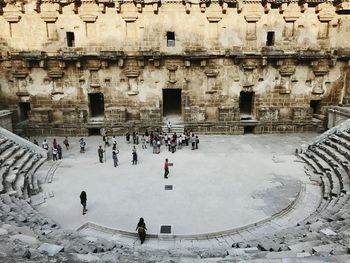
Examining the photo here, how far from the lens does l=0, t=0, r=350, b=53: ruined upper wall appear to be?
20.1m

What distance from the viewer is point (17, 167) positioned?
580 inches

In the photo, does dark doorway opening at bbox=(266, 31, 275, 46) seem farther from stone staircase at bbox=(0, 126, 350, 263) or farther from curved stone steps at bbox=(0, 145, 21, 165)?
curved stone steps at bbox=(0, 145, 21, 165)

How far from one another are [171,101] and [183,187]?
13.2 m

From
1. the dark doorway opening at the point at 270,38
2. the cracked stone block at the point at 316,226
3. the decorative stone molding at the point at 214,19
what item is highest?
the decorative stone molding at the point at 214,19

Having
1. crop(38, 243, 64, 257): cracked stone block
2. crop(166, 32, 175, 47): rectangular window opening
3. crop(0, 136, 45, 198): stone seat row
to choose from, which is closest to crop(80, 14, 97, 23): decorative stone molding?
crop(166, 32, 175, 47): rectangular window opening

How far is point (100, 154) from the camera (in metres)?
16.6

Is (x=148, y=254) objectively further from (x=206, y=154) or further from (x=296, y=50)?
(x=296, y=50)

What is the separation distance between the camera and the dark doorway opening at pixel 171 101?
971 inches

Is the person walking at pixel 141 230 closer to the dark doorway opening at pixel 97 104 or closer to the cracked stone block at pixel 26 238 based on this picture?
the cracked stone block at pixel 26 238

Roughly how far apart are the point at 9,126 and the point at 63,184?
8170 millimetres

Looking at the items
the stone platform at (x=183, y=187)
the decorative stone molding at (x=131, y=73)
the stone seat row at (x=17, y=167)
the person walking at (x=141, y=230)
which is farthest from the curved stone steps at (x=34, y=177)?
the decorative stone molding at (x=131, y=73)

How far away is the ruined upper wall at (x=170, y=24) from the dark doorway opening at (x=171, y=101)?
5.05 metres

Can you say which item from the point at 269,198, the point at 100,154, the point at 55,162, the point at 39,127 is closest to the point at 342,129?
the point at 269,198

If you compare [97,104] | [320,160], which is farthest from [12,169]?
[320,160]
